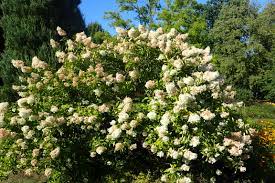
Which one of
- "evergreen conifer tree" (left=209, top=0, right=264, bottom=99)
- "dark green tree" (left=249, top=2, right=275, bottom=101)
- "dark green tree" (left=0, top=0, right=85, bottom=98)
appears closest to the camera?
"dark green tree" (left=0, top=0, right=85, bottom=98)

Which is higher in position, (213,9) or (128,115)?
(213,9)

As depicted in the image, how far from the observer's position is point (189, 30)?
1169 inches

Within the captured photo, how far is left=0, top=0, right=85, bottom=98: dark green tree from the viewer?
52.3ft

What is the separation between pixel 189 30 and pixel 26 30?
1479 centimetres

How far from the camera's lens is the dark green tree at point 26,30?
15953 millimetres

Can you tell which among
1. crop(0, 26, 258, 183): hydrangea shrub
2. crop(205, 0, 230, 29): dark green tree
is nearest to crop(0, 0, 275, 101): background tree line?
crop(0, 26, 258, 183): hydrangea shrub

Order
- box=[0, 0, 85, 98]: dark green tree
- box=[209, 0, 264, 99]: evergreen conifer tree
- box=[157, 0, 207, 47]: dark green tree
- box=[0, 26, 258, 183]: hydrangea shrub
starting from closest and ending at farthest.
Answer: box=[0, 26, 258, 183]: hydrangea shrub
box=[0, 0, 85, 98]: dark green tree
box=[157, 0, 207, 47]: dark green tree
box=[209, 0, 264, 99]: evergreen conifer tree

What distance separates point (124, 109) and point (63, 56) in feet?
6.95

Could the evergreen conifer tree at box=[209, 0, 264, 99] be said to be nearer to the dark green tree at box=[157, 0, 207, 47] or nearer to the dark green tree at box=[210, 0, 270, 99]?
the dark green tree at box=[210, 0, 270, 99]

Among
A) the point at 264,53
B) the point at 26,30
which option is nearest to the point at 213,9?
the point at 264,53

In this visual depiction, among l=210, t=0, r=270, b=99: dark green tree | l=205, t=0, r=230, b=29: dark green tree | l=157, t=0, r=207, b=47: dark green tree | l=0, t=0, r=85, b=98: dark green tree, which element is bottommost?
l=0, t=0, r=85, b=98: dark green tree

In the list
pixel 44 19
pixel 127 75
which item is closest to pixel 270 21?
pixel 44 19

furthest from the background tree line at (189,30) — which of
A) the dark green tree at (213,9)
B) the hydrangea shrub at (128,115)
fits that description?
the dark green tree at (213,9)

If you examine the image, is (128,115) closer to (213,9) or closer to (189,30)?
(189,30)
